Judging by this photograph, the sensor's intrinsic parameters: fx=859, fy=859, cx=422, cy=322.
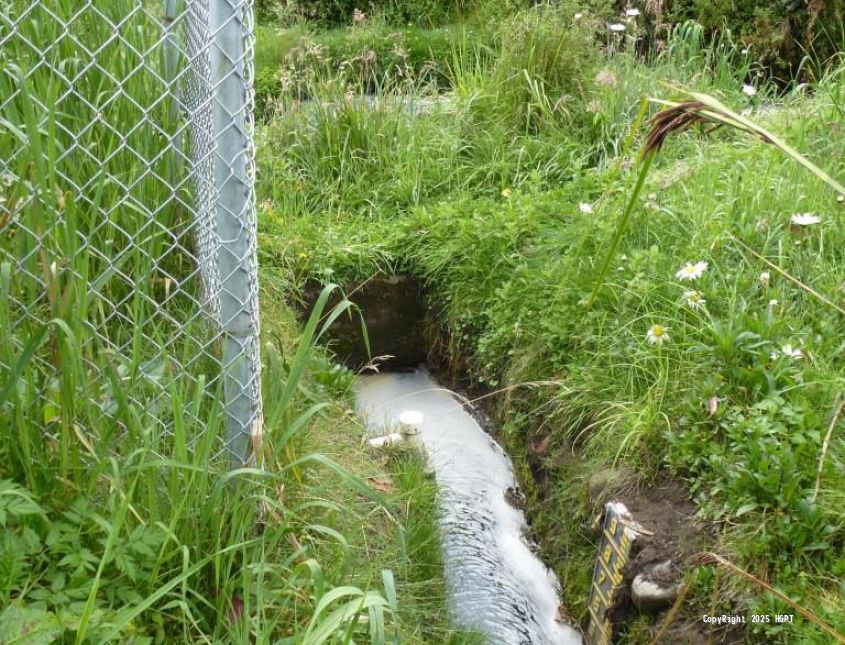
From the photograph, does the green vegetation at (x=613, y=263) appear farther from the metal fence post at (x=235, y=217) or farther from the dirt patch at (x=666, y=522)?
the metal fence post at (x=235, y=217)

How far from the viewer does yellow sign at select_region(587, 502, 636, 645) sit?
2.59 meters

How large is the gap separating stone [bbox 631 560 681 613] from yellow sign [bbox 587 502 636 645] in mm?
64

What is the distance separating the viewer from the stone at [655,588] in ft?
8.12

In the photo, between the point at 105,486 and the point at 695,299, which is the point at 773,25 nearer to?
the point at 695,299

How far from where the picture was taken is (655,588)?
8.21 feet

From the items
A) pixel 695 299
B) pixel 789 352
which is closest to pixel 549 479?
pixel 695 299

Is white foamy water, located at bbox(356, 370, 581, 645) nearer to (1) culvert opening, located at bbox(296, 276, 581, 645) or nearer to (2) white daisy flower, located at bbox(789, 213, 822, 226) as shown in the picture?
(1) culvert opening, located at bbox(296, 276, 581, 645)

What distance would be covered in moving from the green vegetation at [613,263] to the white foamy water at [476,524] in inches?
4.7

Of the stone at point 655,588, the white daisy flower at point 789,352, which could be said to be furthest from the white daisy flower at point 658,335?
the stone at point 655,588

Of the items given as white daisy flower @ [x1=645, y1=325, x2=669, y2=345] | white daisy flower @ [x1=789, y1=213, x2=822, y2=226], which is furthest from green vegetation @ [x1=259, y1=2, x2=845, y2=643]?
white daisy flower @ [x1=789, y1=213, x2=822, y2=226]

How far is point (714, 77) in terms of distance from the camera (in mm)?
5559

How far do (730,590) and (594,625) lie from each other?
61 cm

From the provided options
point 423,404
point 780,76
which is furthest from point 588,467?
point 780,76

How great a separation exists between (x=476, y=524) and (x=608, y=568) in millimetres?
881
